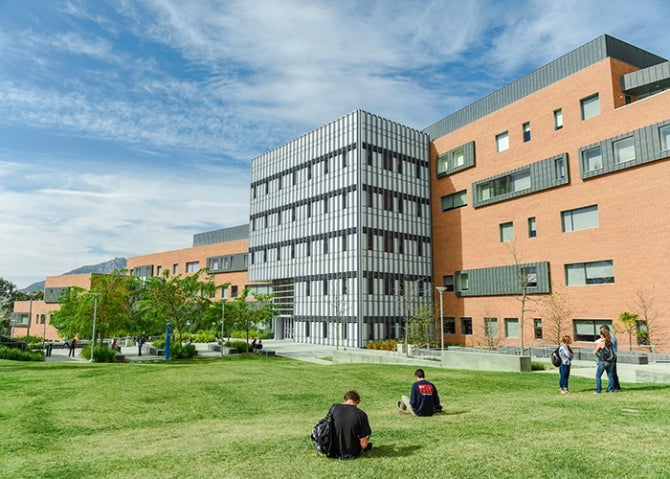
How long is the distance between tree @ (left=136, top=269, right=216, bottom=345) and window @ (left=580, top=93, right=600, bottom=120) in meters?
34.2

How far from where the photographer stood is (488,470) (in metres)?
7.77

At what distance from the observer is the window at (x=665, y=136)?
103 feet

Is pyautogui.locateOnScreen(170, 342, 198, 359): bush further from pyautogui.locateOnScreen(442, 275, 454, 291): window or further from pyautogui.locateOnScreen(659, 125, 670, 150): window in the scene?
pyautogui.locateOnScreen(659, 125, 670, 150): window

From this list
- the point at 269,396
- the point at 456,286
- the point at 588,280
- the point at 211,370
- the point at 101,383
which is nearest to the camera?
the point at 269,396

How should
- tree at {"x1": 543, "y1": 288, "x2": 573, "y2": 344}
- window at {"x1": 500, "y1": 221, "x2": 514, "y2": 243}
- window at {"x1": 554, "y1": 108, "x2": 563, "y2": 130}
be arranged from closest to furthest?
tree at {"x1": 543, "y1": 288, "x2": 573, "y2": 344} → window at {"x1": 554, "y1": 108, "x2": 563, "y2": 130} → window at {"x1": 500, "y1": 221, "x2": 514, "y2": 243}

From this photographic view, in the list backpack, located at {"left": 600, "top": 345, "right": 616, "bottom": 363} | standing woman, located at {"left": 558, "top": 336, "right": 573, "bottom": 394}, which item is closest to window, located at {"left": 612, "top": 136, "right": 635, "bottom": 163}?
backpack, located at {"left": 600, "top": 345, "right": 616, "bottom": 363}

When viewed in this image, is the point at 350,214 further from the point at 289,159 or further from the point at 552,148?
the point at 552,148

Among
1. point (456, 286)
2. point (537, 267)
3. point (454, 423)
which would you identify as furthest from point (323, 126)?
point (454, 423)

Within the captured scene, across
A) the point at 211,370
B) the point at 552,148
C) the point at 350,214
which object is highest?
the point at 552,148

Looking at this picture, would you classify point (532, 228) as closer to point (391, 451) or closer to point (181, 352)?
point (181, 352)

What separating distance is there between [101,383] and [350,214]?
34.2 metres

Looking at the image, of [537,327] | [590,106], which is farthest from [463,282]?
[590,106]

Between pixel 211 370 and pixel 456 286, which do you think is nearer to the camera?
pixel 211 370

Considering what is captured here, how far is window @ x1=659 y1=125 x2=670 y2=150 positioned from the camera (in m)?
31.4
